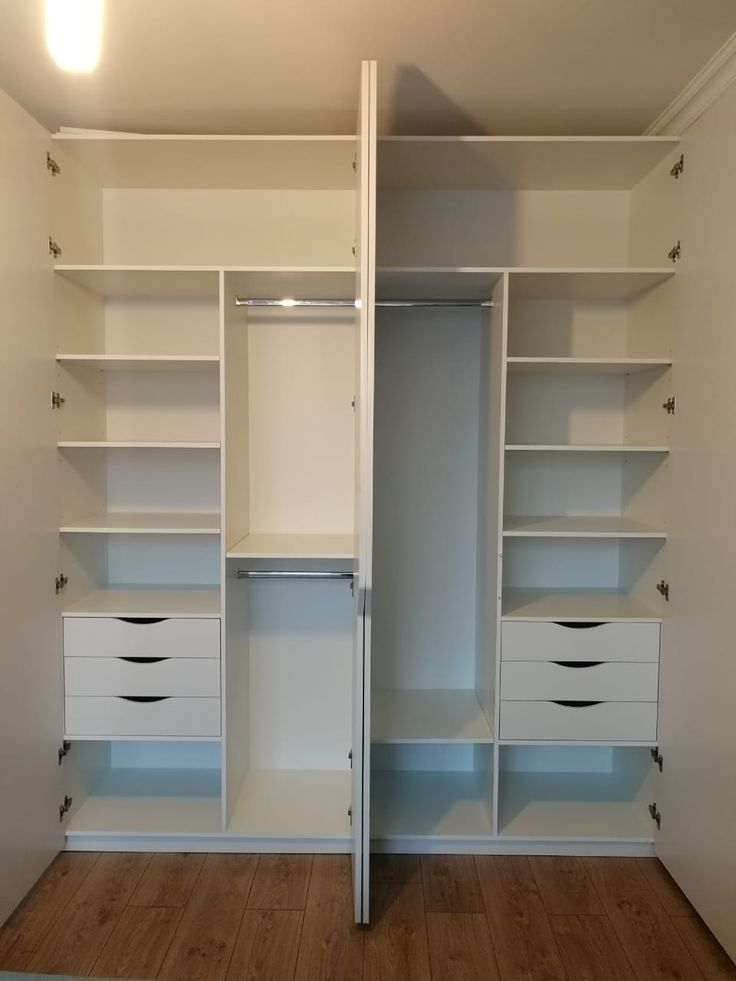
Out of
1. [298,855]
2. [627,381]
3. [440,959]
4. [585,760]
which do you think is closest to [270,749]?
[298,855]

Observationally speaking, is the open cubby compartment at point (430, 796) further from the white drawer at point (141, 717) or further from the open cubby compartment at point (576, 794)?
the white drawer at point (141, 717)

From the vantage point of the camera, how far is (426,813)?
2.57 m

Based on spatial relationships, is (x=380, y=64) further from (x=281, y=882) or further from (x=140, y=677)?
(x=281, y=882)

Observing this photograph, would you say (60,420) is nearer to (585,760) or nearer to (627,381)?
(627,381)

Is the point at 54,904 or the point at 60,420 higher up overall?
the point at 60,420

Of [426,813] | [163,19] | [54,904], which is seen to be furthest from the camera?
[426,813]

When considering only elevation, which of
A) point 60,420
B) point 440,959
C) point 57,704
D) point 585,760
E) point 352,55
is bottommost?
point 440,959

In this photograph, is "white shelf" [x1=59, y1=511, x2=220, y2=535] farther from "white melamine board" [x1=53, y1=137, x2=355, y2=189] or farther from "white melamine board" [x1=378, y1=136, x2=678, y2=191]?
"white melamine board" [x1=378, y1=136, x2=678, y2=191]

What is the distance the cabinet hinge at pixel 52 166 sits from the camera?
229cm

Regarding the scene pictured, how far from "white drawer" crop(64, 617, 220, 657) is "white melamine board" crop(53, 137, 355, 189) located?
63.3 inches

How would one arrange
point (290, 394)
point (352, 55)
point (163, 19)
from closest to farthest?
point (163, 19) < point (352, 55) < point (290, 394)

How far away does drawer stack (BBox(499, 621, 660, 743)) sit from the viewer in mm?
2414

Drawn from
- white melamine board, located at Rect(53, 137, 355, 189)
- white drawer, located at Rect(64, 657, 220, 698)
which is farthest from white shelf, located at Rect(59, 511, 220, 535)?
white melamine board, located at Rect(53, 137, 355, 189)

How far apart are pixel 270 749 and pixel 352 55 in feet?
8.23
